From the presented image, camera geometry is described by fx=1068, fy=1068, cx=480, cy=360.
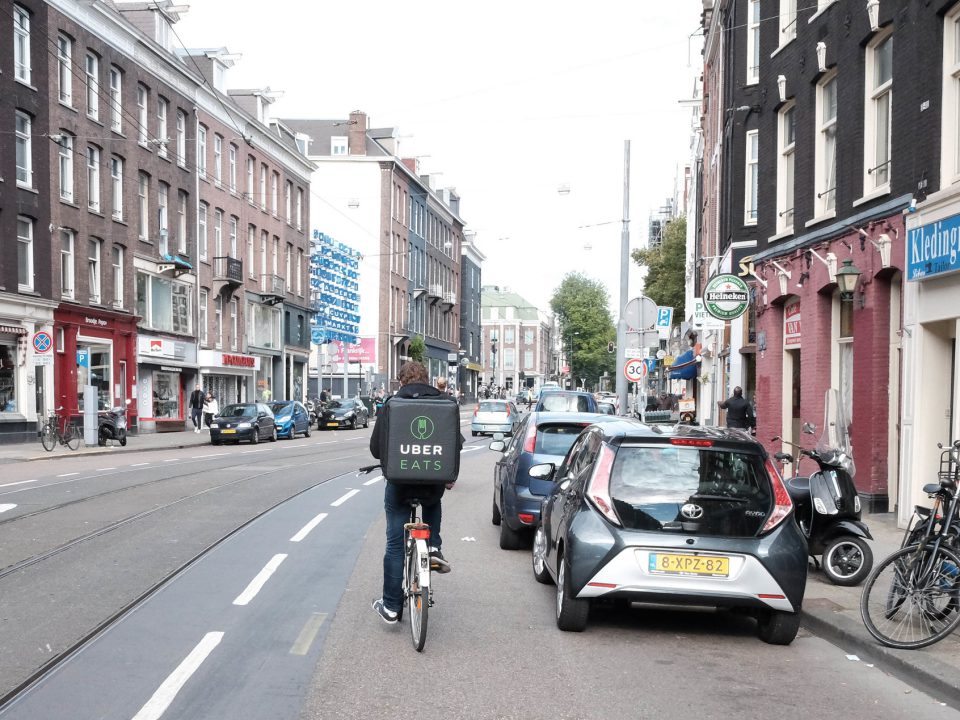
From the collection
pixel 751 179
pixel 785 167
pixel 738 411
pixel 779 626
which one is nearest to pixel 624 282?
pixel 751 179

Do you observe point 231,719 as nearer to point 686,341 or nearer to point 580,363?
point 686,341

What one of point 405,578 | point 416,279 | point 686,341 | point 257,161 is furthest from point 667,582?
point 416,279

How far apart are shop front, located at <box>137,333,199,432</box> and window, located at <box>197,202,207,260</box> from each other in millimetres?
4148

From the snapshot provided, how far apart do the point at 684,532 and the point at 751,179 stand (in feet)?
61.3

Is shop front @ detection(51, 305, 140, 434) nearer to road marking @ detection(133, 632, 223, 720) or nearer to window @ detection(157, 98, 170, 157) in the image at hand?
window @ detection(157, 98, 170, 157)

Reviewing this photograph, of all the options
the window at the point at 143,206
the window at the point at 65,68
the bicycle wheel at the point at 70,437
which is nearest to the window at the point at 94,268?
the window at the point at 143,206

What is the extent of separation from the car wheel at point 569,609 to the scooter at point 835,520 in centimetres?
299

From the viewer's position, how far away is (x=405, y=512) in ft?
23.1

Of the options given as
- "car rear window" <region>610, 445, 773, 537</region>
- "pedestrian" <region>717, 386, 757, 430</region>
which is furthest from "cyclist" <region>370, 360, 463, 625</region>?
"pedestrian" <region>717, 386, 757, 430</region>

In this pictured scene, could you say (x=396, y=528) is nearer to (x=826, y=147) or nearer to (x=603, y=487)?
(x=603, y=487)

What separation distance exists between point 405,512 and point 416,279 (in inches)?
2896

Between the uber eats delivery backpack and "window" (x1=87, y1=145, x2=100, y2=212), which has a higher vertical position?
"window" (x1=87, y1=145, x2=100, y2=212)

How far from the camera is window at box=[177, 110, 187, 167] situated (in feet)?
137

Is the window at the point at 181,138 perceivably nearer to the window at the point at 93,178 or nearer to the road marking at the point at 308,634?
the window at the point at 93,178
